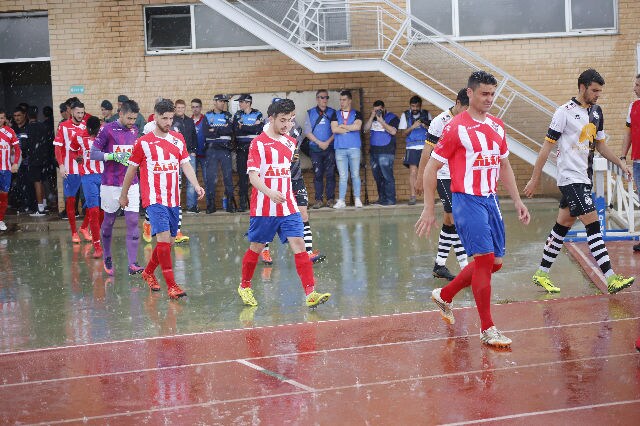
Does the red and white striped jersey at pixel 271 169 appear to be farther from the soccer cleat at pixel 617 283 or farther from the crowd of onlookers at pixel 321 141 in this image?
the crowd of onlookers at pixel 321 141

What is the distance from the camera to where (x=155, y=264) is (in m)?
11.4

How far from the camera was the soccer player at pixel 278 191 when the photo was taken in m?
9.97

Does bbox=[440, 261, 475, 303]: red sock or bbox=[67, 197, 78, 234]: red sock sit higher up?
bbox=[67, 197, 78, 234]: red sock

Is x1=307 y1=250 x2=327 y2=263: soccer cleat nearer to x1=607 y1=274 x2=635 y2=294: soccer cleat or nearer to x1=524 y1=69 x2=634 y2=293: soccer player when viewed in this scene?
x1=524 y1=69 x2=634 y2=293: soccer player

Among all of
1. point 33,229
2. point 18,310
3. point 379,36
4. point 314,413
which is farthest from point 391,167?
point 314,413

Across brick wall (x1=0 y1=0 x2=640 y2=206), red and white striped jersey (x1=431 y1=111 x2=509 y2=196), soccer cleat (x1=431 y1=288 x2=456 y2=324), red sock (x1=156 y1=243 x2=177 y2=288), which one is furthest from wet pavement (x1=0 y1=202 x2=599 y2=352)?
brick wall (x1=0 y1=0 x2=640 y2=206)

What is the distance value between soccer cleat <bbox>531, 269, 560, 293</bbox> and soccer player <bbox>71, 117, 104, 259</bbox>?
6601mm

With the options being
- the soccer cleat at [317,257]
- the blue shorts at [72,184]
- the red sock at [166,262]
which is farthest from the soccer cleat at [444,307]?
the blue shorts at [72,184]

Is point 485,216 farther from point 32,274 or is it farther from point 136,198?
point 32,274

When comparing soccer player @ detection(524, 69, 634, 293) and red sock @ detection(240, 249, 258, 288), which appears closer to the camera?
soccer player @ detection(524, 69, 634, 293)

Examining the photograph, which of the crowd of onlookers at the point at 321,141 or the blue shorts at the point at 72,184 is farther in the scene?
the crowd of onlookers at the point at 321,141

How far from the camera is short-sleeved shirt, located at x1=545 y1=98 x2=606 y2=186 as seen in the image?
1015 cm

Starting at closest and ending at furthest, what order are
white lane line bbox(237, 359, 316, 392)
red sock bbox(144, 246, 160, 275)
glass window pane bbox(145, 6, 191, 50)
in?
white lane line bbox(237, 359, 316, 392), red sock bbox(144, 246, 160, 275), glass window pane bbox(145, 6, 191, 50)

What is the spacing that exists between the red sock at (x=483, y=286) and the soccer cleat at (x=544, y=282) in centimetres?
228
